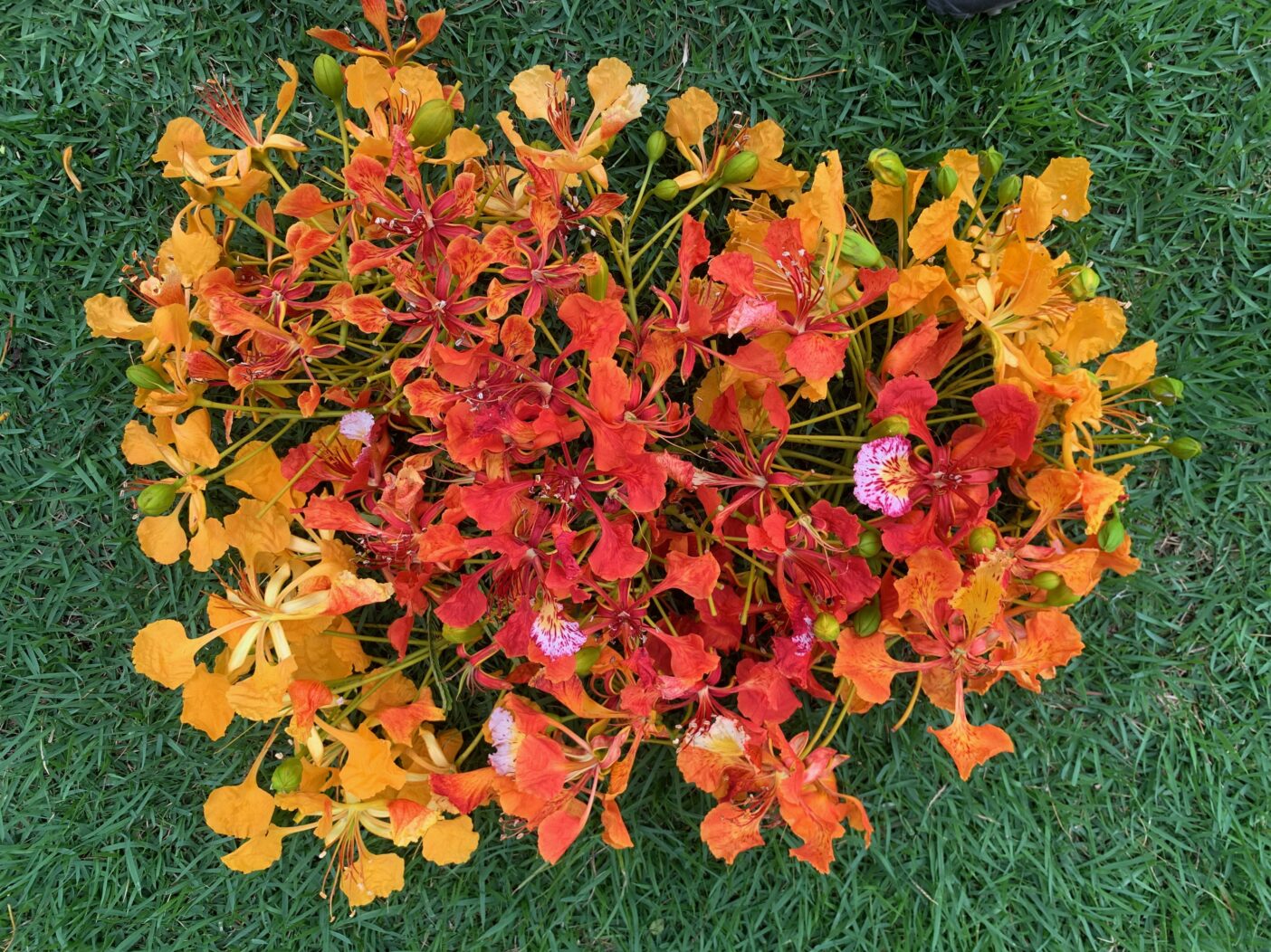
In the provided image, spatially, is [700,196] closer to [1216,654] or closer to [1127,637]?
[1127,637]

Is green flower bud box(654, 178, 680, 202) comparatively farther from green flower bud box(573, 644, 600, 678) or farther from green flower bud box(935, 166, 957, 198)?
green flower bud box(573, 644, 600, 678)

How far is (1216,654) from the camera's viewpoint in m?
1.33

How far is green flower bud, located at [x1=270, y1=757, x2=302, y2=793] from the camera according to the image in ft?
3.41

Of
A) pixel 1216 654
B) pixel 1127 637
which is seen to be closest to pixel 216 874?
pixel 1127 637

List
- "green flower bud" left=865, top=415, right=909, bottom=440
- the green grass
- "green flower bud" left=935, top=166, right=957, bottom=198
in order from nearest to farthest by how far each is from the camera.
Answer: "green flower bud" left=865, top=415, right=909, bottom=440 → "green flower bud" left=935, top=166, right=957, bottom=198 → the green grass

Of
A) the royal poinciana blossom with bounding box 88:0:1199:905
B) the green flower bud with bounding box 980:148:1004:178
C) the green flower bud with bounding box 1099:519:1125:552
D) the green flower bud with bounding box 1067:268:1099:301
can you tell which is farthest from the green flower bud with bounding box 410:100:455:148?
the green flower bud with bounding box 1099:519:1125:552

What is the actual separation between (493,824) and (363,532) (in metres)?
0.63

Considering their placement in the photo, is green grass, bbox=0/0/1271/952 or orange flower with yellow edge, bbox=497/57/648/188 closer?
orange flower with yellow edge, bbox=497/57/648/188

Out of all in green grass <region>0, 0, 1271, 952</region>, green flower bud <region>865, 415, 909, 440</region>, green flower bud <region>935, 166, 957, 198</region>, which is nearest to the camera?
green flower bud <region>865, 415, 909, 440</region>

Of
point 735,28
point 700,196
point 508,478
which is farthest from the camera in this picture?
point 735,28

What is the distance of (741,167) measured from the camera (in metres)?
1.03

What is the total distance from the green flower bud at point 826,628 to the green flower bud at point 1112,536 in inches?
12.2

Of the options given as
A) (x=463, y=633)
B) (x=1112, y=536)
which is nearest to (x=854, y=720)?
(x=1112, y=536)

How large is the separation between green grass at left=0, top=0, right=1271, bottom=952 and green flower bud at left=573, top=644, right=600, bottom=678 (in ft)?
1.50
